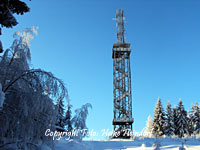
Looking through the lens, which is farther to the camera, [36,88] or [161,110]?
[161,110]

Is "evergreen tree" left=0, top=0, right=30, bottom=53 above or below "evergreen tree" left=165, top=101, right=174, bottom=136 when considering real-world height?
above

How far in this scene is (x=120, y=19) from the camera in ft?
78.9

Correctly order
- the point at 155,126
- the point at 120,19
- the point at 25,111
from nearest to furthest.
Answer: the point at 25,111, the point at 120,19, the point at 155,126

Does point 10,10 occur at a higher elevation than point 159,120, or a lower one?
higher

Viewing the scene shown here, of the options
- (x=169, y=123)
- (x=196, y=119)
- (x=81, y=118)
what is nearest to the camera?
(x=81, y=118)

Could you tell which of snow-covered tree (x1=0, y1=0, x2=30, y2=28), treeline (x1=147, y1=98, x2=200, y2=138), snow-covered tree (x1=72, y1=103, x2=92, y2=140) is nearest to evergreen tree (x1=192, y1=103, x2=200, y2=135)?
treeline (x1=147, y1=98, x2=200, y2=138)

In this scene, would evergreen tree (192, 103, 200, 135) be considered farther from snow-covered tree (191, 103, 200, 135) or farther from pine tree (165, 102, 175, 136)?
pine tree (165, 102, 175, 136)

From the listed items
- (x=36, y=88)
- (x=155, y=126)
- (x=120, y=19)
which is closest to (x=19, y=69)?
(x=36, y=88)

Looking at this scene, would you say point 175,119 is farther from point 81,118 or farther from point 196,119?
point 81,118

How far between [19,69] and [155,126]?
24580mm

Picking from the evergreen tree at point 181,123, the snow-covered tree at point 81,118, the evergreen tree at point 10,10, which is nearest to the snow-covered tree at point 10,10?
the evergreen tree at point 10,10

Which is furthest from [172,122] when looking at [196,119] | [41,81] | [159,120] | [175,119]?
[41,81]

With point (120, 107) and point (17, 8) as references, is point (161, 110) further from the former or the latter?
point (17, 8)

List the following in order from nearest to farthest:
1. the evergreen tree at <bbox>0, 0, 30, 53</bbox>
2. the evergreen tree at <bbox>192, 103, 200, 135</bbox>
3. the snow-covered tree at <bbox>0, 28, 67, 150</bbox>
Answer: the evergreen tree at <bbox>0, 0, 30, 53</bbox>
the snow-covered tree at <bbox>0, 28, 67, 150</bbox>
the evergreen tree at <bbox>192, 103, 200, 135</bbox>
